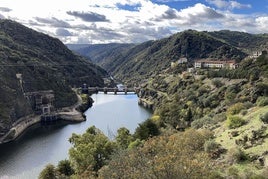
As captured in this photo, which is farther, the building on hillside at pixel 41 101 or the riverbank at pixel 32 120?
the building on hillside at pixel 41 101

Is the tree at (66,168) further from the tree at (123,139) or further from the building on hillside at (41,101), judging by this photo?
the building on hillside at (41,101)

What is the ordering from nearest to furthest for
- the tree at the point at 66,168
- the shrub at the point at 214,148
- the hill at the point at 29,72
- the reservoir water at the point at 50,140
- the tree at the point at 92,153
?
1. the shrub at the point at 214,148
2. the tree at the point at 92,153
3. the tree at the point at 66,168
4. the reservoir water at the point at 50,140
5. the hill at the point at 29,72

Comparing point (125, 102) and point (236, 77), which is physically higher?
point (236, 77)

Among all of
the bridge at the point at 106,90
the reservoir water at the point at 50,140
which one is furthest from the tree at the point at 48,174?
the bridge at the point at 106,90

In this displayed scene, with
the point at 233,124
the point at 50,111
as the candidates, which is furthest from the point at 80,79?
the point at 233,124

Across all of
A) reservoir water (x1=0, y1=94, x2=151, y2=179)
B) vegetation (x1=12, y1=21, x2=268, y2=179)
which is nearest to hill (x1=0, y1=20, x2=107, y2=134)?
vegetation (x1=12, y1=21, x2=268, y2=179)

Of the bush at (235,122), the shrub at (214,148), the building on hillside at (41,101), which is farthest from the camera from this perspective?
the building on hillside at (41,101)

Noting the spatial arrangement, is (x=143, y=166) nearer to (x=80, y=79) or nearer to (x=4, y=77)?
(x=4, y=77)

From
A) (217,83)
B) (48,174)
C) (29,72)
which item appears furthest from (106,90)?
(48,174)
